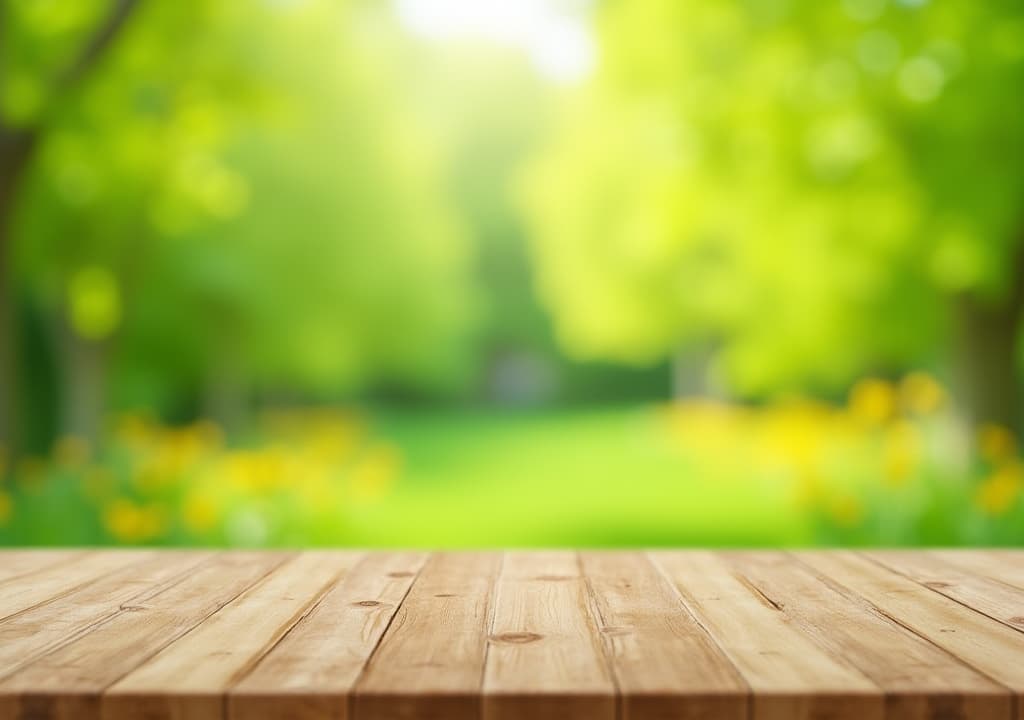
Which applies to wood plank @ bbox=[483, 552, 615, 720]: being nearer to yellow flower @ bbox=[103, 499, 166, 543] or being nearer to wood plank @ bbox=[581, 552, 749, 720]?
wood plank @ bbox=[581, 552, 749, 720]

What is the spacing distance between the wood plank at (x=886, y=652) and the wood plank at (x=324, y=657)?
744 mm

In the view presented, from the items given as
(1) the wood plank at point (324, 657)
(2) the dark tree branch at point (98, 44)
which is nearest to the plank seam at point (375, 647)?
(1) the wood plank at point (324, 657)

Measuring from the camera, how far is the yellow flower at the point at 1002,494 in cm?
542

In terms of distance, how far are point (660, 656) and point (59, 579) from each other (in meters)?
1.45

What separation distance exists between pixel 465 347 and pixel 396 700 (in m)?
30.3

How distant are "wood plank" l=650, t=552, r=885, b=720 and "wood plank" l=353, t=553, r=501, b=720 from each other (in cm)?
40

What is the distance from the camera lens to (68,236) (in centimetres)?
926

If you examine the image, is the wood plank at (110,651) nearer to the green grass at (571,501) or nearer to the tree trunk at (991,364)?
the green grass at (571,501)

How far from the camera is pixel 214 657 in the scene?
68.5 inches

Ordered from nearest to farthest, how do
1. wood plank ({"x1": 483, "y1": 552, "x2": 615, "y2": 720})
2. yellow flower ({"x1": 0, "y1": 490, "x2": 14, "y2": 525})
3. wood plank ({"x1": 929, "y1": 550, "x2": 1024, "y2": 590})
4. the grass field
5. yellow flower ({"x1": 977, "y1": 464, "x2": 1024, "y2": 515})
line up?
wood plank ({"x1": 483, "y1": 552, "x2": 615, "y2": 720}), wood plank ({"x1": 929, "y1": 550, "x2": 1024, "y2": 590}), yellow flower ({"x1": 0, "y1": 490, "x2": 14, "y2": 525}), yellow flower ({"x1": 977, "y1": 464, "x2": 1024, "y2": 515}), the grass field

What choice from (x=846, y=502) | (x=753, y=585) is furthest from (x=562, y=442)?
(x=753, y=585)

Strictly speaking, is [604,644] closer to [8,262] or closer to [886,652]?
[886,652]

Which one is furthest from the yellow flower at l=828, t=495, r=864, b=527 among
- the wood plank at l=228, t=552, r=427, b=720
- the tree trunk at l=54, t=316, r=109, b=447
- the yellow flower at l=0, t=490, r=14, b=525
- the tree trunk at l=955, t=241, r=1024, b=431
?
the tree trunk at l=54, t=316, r=109, b=447

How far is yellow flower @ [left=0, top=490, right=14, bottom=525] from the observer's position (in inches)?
207
